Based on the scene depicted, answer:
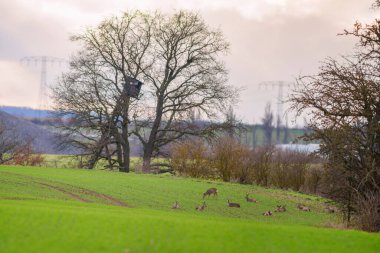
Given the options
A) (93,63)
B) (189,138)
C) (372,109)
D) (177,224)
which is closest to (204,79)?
(189,138)

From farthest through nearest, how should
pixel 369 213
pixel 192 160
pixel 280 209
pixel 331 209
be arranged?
pixel 192 160 < pixel 331 209 < pixel 280 209 < pixel 369 213

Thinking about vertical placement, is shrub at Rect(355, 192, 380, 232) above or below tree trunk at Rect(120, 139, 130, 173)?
below

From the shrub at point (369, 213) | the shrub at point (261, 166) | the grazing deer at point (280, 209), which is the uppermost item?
the shrub at point (261, 166)

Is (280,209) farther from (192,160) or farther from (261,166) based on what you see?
(192,160)

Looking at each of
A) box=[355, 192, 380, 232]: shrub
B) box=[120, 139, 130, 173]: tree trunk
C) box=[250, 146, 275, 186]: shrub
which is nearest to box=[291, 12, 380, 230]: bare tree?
box=[355, 192, 380, 232]: shrub

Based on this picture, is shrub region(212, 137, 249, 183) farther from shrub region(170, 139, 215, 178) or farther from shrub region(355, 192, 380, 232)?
shrub region(355, 192, 380, 232)

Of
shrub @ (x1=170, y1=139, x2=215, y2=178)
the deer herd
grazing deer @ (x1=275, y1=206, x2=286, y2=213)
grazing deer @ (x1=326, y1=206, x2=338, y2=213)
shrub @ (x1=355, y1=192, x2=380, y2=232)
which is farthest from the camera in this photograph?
shrub @ (x1=170, y1=139, x2=215, y2=178)

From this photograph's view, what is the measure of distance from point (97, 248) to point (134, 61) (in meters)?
40.2

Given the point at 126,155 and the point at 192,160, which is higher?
the point at 126,155

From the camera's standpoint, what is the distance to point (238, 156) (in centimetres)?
4466

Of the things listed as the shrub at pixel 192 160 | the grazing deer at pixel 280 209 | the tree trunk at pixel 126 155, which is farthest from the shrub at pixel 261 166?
the grazing deer at pixel 280 209

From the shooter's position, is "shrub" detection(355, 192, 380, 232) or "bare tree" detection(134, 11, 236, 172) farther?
"bare tree" detection(134, 11, 236, 172)

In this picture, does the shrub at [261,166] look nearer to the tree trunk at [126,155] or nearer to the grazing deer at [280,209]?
the tree trunk at [126,155]

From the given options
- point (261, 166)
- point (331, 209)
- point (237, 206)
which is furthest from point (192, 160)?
point (331, 209)
